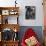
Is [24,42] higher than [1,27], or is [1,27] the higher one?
[1,27]

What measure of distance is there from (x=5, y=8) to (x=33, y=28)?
3.64 feet

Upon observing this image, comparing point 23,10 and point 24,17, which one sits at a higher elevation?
point 23,10

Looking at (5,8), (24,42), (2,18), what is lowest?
(24,42)

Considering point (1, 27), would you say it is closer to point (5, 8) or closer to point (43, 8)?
point (5, 8)

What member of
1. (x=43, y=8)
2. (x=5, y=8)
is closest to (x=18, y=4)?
(x=5, y=8)

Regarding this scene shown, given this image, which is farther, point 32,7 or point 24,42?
point 32,7

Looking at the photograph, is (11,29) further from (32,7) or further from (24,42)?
(32,7)

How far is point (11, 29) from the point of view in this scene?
5.15m

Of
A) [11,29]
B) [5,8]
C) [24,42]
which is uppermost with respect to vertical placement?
[5,8]

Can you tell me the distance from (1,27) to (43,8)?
148cm

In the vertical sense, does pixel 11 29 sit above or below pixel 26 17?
below

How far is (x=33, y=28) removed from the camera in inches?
205

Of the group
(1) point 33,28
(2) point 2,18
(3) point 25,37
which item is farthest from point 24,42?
(2) point 2,18

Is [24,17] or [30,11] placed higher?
[30,11]
